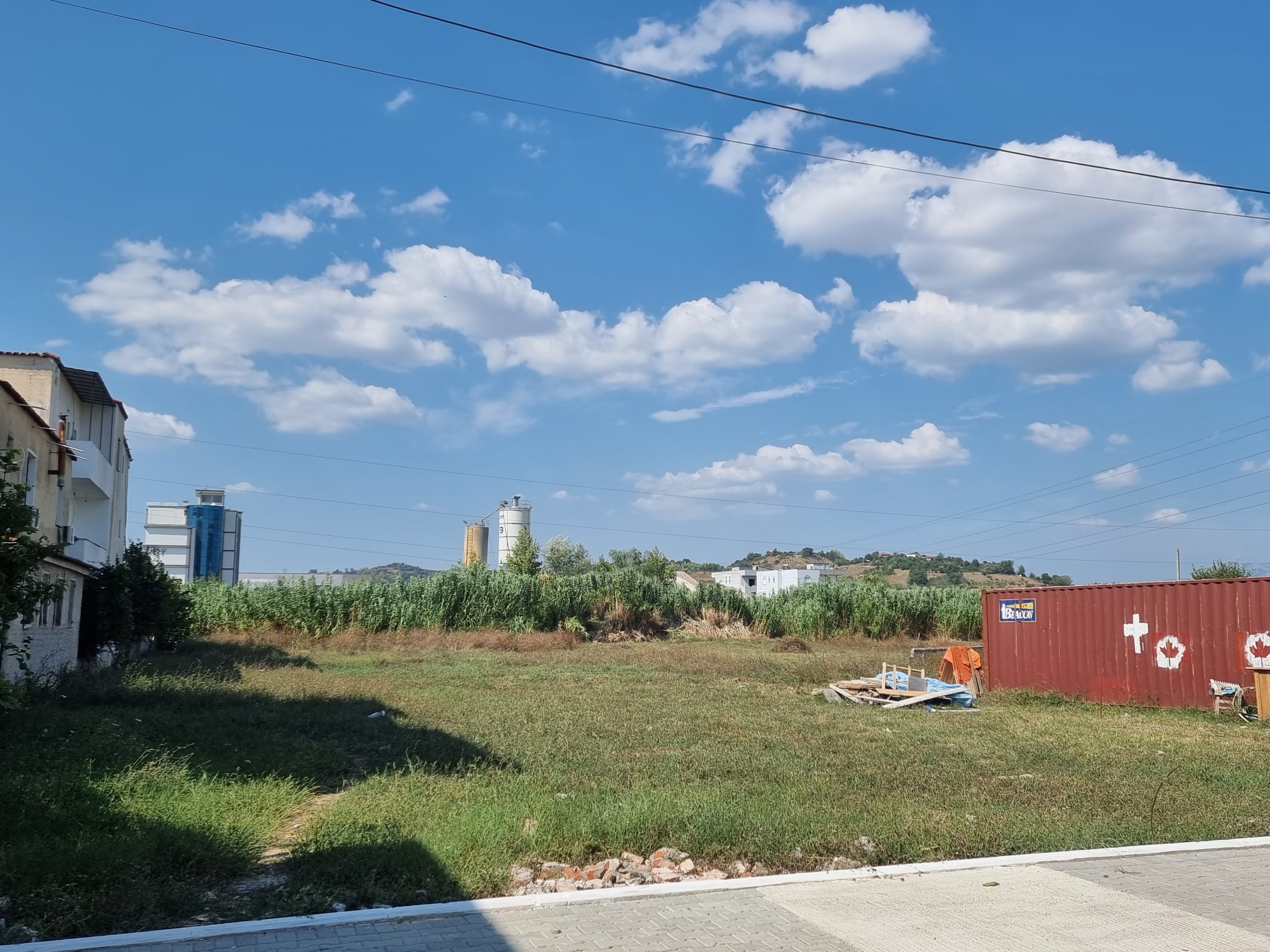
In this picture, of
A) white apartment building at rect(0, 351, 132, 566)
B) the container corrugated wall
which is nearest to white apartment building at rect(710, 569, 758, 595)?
white apartment building at rect(0, 351, 132, 566)

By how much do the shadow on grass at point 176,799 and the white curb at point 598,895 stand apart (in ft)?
1.27

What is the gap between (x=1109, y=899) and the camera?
18.9 ft

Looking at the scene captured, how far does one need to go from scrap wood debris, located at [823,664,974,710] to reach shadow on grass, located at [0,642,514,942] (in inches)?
340

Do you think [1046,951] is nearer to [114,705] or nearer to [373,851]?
[373,851]

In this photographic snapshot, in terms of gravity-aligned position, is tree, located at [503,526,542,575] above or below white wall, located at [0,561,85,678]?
above

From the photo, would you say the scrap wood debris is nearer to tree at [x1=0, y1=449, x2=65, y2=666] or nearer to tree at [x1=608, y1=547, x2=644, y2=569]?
tree at [x1=0, y1=449, x2=65, y2=666]

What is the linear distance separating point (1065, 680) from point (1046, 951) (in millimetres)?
15452

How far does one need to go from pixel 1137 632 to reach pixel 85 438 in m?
29.5

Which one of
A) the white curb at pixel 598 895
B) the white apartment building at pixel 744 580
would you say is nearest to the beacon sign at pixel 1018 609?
the white curb at pixel 598 895

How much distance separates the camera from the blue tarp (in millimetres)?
17812

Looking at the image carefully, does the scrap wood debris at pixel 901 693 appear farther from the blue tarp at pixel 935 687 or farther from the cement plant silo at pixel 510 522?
the cement plant silo at pixel 510 522

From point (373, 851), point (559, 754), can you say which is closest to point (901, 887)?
point (373, 851)

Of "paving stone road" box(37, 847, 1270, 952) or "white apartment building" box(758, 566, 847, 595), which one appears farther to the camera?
"white apartment building" box(758, 566, 847, 595)

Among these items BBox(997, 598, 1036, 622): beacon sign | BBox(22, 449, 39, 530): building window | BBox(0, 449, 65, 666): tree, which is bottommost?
BBox(997, 598, 1036, 622): beacon sign
